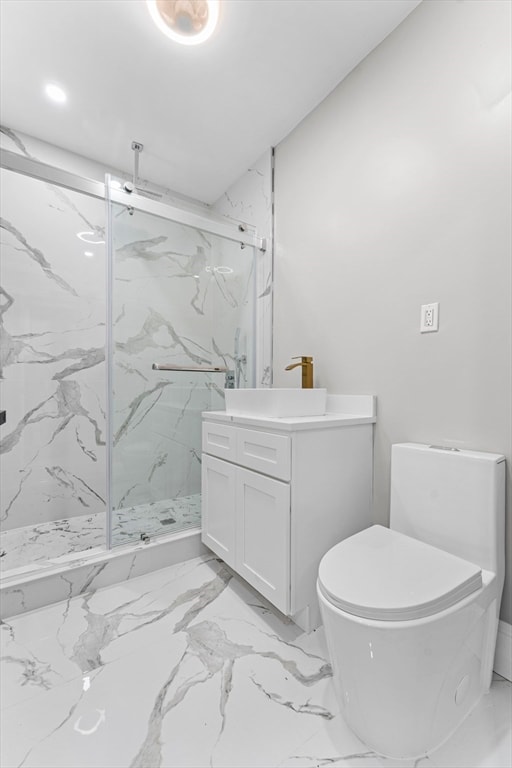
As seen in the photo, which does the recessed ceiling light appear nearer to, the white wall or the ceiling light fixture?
the ceiling light fixture

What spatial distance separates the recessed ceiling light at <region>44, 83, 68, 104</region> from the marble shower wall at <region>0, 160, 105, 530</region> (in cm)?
49

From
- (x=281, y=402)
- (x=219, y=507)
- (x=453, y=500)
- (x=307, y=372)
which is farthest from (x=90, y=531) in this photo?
(x=453, y=500)

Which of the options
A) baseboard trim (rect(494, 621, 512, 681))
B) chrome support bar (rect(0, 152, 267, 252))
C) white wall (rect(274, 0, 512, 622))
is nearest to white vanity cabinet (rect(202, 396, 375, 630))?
white wall (rect(274, 0, 512, 622))

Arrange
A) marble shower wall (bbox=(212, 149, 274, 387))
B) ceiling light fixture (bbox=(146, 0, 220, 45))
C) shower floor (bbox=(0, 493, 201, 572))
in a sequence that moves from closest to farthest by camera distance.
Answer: ceiling light fixture (bbox=(146, 0, 220, 45))
shower floor (bbox=(0, 493, 201, 572))
marble shower wall (bbox=(212, 149, 274, 387))

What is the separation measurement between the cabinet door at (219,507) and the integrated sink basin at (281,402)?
286 millimetres

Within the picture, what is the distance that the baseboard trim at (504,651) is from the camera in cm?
113

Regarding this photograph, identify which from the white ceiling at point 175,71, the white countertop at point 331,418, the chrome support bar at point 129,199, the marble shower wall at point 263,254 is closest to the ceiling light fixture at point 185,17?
the white ceiling at point 175,71

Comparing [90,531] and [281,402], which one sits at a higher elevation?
[281,402]

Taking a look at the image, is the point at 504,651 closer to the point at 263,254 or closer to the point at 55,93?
the point at 263,254

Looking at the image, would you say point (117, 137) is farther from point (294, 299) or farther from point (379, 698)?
point (379, 698)

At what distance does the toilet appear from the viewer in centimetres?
83

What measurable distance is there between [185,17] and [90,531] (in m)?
2.55

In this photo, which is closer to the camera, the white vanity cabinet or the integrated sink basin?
the white vanity cabinet

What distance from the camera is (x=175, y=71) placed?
5.49 ft
